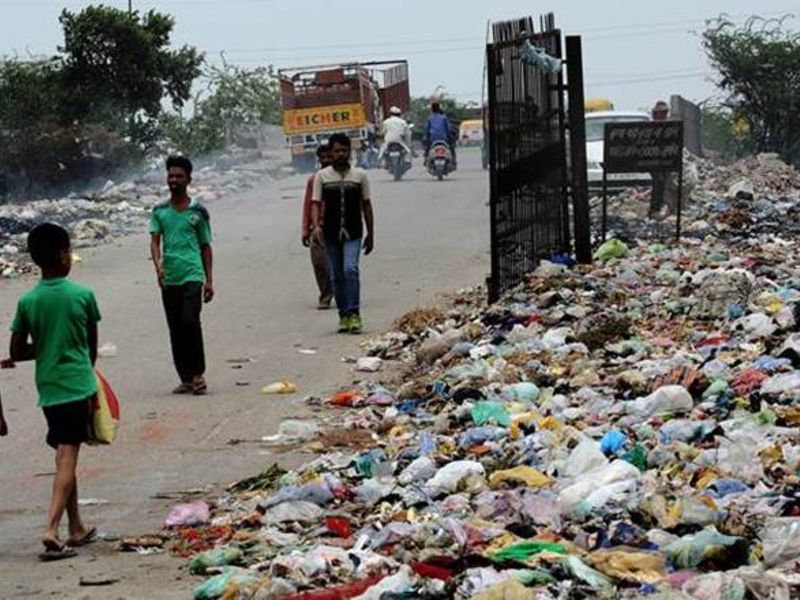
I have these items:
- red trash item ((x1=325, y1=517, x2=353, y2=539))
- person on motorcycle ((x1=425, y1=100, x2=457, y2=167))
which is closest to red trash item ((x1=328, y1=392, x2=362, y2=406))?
red trash item ((x1=325, y1=517, x2=353, y2=539))

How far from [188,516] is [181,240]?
4557mm

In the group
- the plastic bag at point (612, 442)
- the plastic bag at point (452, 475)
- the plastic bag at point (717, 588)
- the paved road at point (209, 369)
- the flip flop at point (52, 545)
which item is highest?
the plastic bag at point (717, 588)

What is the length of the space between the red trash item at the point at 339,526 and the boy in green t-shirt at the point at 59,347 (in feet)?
3.83

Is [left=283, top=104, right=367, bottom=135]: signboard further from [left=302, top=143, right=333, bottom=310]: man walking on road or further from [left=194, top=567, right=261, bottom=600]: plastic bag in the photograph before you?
[left=194, top=567, right=261, bottom=600]: plastic bag

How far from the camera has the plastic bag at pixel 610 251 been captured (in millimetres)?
18109

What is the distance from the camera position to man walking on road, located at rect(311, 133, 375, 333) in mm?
15078

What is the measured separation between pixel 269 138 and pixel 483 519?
1701 inches

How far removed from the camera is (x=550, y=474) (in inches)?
333

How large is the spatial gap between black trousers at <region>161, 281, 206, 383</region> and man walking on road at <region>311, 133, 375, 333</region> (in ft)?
7.97

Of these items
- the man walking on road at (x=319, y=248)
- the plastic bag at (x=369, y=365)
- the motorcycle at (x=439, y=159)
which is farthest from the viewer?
the motorcycle at (x=439, y=159)

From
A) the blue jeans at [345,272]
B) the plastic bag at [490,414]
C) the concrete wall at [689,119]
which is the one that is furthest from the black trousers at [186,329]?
the concrete wall at [689,119]

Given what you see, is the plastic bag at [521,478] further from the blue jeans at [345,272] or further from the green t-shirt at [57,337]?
the blue jeans at [345,272]

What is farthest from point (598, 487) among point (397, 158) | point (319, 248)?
point (397, 158)

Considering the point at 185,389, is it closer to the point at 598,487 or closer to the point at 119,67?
the point at 598,487
